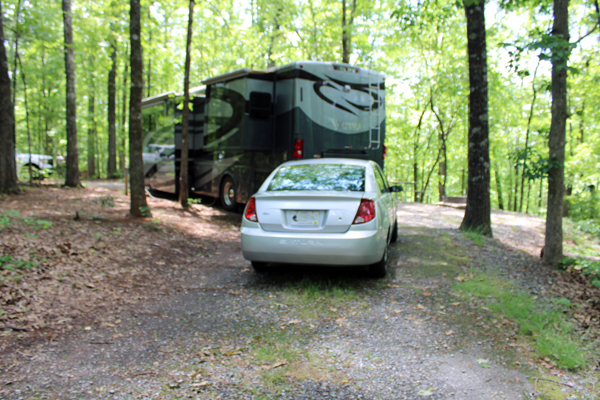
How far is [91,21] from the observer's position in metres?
12.8

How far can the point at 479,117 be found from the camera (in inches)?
340

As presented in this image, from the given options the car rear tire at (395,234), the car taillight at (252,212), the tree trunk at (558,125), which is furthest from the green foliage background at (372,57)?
the car taillight at (252,212)

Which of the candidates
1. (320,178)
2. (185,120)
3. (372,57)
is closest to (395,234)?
(320,178)

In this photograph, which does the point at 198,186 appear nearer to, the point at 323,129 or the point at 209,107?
the point at 209,107

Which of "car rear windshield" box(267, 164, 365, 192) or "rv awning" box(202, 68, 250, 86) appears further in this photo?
"rv awning" box(202, 68, 250, 86)

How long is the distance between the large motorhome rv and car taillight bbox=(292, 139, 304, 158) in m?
0.02

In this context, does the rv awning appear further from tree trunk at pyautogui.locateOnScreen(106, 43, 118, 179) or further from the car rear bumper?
tree trunk at pyautogui.locateOnScreen(106, 43, 118, 179)

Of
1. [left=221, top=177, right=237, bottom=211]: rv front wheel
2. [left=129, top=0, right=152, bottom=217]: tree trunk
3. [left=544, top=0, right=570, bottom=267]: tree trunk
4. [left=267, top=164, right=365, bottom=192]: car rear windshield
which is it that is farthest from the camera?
[left=221, top=177, right=237, bottom=211]: rv front wheel

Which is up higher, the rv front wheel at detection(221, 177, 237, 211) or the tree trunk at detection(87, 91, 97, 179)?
the tree trunk at detection(87, 91, 97, 179)

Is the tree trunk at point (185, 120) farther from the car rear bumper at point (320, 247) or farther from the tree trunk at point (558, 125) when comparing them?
the tree trunk at point (558, 125)

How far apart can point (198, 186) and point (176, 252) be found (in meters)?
6.19

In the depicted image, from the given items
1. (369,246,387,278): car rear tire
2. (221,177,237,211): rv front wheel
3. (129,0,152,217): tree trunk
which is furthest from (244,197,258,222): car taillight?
(221,177,237,211): rv front wheel

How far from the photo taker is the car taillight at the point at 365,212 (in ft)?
16.7

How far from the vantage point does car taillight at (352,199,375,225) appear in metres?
5.09
